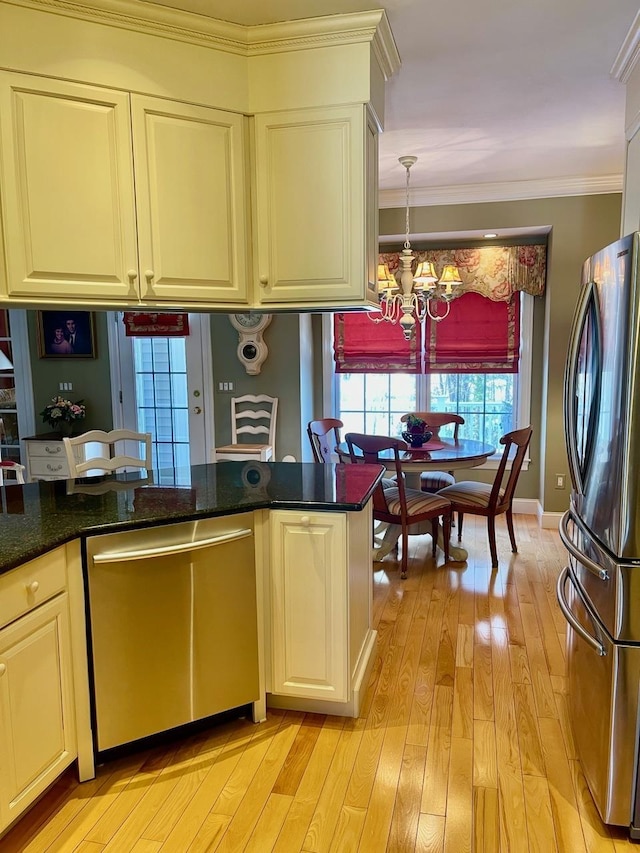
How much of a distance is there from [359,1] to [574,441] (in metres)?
1.79

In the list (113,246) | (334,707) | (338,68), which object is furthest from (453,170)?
(334,707)

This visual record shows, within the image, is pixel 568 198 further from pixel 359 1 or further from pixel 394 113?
pixel 359 1

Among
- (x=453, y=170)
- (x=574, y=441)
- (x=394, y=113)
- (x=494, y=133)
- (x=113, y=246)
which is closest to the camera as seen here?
(x=574, y=441)

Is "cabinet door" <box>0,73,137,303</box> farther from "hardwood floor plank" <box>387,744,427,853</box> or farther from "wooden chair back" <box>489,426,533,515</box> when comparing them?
"wooden chair back" <box>489,426,533,515</box>

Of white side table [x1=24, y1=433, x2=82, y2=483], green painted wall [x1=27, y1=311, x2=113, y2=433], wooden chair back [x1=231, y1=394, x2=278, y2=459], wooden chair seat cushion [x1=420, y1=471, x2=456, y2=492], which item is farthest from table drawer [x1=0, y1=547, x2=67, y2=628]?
green painted wall [x1=27, y1=311, x2=113, y2=433]

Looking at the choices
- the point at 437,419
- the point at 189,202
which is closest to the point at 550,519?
the point at 437,419

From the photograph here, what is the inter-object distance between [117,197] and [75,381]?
12.7 ft

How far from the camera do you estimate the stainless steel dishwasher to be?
2025 millimetres

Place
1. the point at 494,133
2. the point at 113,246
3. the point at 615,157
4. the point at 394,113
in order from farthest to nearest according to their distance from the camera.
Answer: the point at 615,157 → the point at 494,133 → the point at 394,113 → the point at 113,246

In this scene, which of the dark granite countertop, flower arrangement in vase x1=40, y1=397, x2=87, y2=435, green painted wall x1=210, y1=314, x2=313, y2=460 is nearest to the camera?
the dark granite countertop

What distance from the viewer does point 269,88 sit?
2479 millimetres

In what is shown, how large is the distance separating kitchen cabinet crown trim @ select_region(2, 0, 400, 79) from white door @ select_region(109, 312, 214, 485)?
3.31 m

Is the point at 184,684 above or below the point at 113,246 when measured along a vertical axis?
below

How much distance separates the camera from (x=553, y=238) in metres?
4.76
